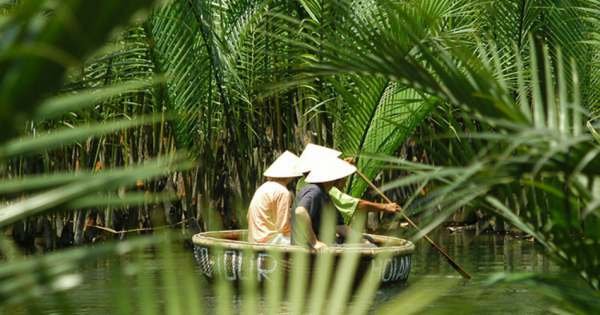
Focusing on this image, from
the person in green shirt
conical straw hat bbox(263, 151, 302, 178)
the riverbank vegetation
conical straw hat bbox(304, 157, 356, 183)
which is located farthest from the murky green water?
conical straw hat bbox(263, 151, 302, 178)

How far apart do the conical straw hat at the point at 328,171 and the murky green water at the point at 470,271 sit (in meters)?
1.22

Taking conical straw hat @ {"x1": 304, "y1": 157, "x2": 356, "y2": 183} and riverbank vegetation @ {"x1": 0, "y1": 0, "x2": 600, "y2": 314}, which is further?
conical straw hat @ {"x1": 304, "y1": 157, "x2": 356, "y2": 183}

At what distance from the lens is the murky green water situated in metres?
11.9

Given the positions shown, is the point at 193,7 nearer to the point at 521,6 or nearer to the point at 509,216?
the point at 521,6

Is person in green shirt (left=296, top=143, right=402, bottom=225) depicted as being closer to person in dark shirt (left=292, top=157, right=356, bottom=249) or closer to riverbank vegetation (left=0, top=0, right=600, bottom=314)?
person in dark shirt (left=292, top=157, right=356, bottom=249)

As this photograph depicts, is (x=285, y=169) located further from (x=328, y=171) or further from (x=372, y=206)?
(x=372, y=206)

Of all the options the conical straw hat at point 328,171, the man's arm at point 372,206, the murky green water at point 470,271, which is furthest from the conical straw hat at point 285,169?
the murky green water at point 470,271

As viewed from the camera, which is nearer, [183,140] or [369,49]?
[369,49]

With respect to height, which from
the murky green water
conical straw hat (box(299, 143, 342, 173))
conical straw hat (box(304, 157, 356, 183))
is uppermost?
conical straw hat (box(299, 143, 342, 173))

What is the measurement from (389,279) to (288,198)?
1266mm

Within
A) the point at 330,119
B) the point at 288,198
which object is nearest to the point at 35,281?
the point at 288,198

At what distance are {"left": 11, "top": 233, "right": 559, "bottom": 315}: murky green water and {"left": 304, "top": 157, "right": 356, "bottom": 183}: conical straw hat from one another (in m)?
1.22

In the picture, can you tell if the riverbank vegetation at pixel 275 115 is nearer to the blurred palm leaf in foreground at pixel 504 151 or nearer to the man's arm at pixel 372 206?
the blurred palm leaf in foreground at pixel 504 151

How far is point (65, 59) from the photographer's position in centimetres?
98
